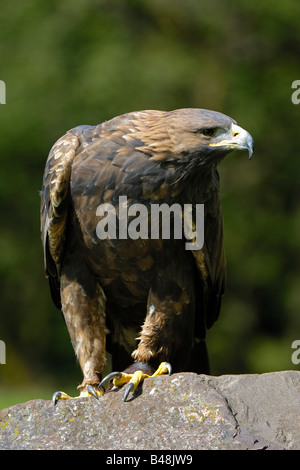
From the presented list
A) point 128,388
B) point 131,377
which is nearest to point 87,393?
point 131,377

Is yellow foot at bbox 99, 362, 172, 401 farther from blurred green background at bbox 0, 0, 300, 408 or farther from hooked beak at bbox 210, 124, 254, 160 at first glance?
blurred green background at bbox 0, 0, 300, 408

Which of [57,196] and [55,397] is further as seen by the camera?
[57,196]

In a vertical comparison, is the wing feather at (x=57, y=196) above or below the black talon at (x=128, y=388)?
above

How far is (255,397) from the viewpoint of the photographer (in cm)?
436

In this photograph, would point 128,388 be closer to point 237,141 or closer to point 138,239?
point 138,239

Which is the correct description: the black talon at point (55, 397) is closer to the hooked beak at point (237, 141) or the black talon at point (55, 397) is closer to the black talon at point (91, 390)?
the black talon at point (91, 390)

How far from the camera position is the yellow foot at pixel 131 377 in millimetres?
4500

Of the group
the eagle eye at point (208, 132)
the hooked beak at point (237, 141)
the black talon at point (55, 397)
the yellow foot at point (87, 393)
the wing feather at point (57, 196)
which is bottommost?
the yellow foot at point (87, 393)

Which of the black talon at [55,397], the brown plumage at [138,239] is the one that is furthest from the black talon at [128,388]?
the brown plumage at [138,239]

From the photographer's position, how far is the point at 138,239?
5.13 m

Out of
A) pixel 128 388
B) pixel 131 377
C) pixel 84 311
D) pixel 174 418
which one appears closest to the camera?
pixel 174 418

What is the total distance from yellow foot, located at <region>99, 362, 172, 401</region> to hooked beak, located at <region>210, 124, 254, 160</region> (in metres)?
1.48

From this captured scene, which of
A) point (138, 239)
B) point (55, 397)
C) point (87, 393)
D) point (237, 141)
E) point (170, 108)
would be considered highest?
point (170, 108)

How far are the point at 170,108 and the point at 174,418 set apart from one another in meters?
9.47
